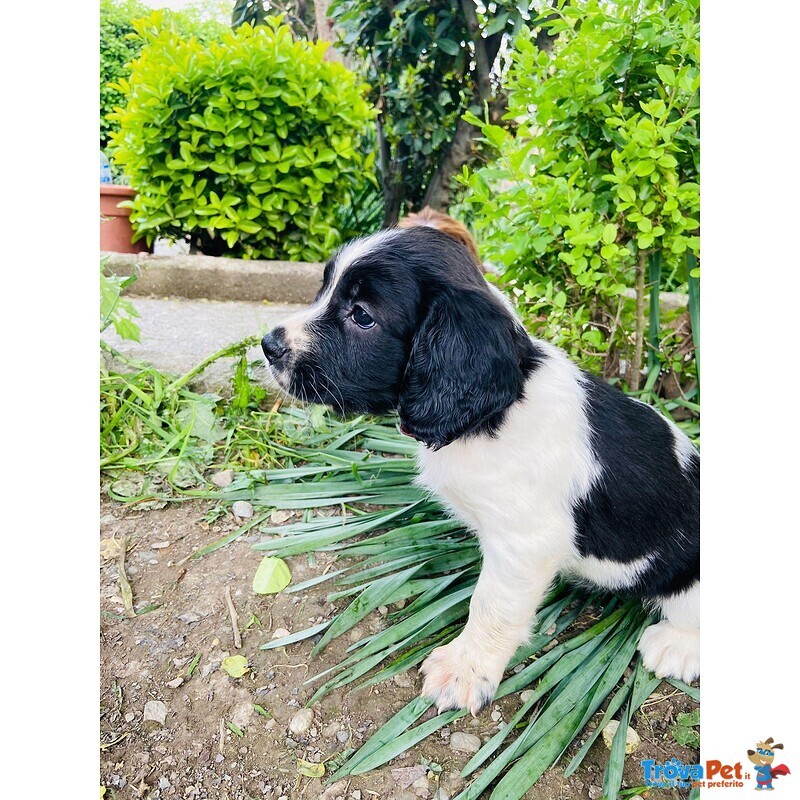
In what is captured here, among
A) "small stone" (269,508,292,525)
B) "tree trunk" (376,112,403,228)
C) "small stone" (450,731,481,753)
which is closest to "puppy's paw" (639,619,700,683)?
"small stone" (450,731,481,753)

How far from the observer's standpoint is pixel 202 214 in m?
5.05

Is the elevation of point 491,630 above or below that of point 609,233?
below

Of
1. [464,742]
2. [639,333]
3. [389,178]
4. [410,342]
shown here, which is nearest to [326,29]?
[389,178]

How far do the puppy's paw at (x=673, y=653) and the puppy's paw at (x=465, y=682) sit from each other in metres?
0.48

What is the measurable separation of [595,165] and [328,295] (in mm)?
1475

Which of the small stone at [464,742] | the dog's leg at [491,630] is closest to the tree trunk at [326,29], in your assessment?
the dog's leg at [491,630]

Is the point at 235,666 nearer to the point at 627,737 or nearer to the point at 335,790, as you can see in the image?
the point at 335,790

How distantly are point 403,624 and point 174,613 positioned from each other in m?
0.77

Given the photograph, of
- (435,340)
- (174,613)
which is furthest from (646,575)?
(174,613)

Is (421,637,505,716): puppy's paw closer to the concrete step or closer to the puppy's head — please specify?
the puppy's head

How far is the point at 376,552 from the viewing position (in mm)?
2498

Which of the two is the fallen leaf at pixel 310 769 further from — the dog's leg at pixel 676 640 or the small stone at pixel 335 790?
the dog's leg at pixel 676 640

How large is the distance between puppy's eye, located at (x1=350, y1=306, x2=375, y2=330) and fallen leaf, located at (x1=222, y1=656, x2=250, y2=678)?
109 centimetres

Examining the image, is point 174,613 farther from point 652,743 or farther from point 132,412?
point 652,743
